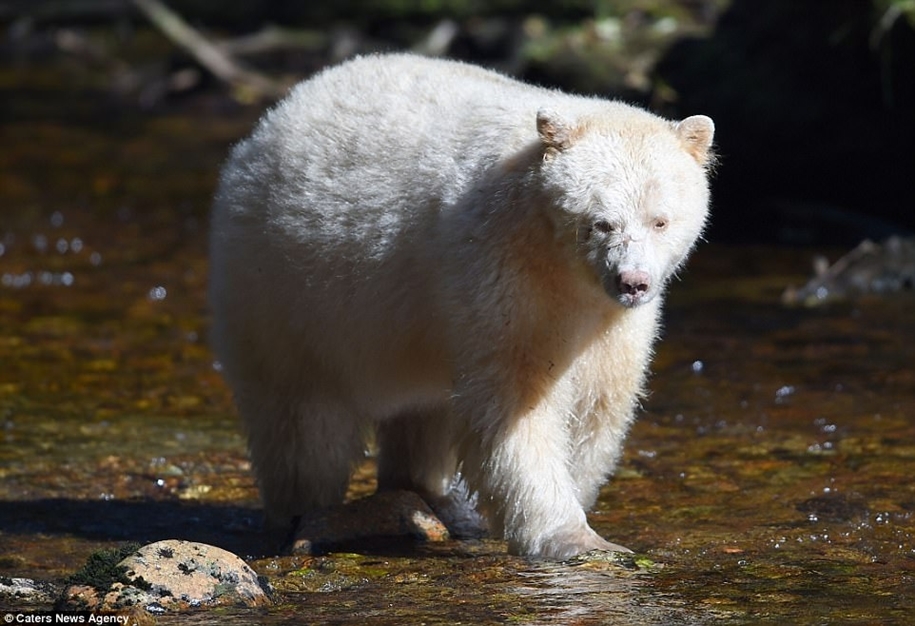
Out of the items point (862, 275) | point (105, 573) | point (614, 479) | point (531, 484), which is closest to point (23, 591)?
point (105, 573)

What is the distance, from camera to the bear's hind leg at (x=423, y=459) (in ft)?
23.9

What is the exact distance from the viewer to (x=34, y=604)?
17.3 feet

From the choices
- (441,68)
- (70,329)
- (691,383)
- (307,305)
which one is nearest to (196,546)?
(307,305)

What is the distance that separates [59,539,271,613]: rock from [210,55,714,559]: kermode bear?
3.91ft

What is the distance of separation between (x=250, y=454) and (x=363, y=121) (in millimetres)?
1752

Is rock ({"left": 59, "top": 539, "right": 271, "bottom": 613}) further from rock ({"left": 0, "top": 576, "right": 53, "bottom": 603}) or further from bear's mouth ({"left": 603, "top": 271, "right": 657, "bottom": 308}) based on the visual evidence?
bear's mouth ({"left": 603, "top": 271, "right": 657, "bottom": 308})

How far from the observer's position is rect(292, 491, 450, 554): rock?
6516 millimetres

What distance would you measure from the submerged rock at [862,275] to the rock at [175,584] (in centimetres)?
645

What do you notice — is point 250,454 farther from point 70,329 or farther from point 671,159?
point 70,329

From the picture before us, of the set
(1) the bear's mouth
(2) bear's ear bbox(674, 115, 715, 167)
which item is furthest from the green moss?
(2) bear's ear bbox(674, 115, 715, 167)

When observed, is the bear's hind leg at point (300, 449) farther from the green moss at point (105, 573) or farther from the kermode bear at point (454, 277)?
the green moss at point (105, 573)

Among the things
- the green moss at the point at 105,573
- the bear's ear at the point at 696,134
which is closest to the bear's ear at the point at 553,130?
the bear's ear at the point at 696,134

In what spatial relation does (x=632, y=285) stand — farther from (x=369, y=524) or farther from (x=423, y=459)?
(x=423, y=459)

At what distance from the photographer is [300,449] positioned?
22.5 feet
